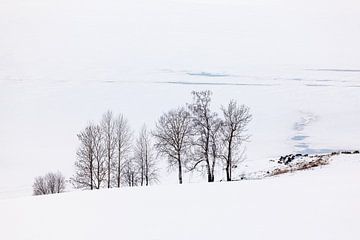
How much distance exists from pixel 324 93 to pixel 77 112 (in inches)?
473

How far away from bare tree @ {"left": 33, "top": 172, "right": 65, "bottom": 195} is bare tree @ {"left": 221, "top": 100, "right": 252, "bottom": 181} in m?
6.90

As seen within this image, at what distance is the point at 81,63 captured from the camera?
83.1 feet

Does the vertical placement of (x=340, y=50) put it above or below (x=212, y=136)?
above

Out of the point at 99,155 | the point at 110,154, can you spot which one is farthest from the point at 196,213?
the point at 99,155

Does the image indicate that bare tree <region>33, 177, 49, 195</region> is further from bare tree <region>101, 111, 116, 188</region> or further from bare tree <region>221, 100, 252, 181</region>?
bare tree <region>221, 100, 252, 181</region>

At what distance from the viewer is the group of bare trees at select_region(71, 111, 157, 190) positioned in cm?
1634

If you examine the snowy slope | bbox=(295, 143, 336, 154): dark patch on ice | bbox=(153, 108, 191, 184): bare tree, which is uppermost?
bbox=(153, 108, 191, 184): bare tree

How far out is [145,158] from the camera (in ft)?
54.9

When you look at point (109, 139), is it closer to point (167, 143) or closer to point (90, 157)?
point (90, 157)

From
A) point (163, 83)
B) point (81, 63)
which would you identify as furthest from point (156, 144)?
point (81, 63)

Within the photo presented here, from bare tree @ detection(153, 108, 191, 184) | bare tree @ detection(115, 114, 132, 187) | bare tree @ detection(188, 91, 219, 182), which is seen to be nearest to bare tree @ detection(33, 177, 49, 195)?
bare tree @ detection(115, 114, 132, 187)

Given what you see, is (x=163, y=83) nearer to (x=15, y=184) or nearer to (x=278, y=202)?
(x=15, y=184)

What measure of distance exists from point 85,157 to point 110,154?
0.97 meters

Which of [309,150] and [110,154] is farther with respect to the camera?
[110,154]
